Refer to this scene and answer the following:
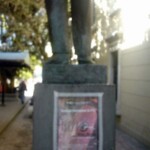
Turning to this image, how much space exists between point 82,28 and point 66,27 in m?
0.20

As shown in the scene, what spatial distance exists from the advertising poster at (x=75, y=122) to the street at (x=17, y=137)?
6553 mm

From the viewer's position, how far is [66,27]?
594cm

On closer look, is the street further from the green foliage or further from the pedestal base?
the pedestal base

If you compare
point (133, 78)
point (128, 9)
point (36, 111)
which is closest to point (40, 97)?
point (36, 111)

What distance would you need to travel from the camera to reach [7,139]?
13.7 m

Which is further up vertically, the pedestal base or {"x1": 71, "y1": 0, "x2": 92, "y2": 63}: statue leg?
{"x1": 71, "y1": 0, "x2": 92, "y2": 63}: statue leg

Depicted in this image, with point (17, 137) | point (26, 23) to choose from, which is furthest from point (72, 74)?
point (26, 23)

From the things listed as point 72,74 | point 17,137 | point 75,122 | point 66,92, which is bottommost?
point 17,137

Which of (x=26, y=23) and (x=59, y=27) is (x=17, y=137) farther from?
(x=26, y=23)

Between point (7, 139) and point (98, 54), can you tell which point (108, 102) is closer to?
point (7, 139)

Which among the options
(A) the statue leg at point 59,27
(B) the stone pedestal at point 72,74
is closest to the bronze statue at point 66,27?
(A) the statue leg at point 59,27

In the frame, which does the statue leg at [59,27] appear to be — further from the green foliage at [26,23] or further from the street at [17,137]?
the green foliage at [26,23]

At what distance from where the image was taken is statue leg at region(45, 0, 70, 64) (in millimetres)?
5832

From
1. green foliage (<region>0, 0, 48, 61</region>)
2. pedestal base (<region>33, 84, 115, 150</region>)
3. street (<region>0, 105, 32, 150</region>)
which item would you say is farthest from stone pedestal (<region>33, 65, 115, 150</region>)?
green foliage (<region>0, 0, 48, 61</region>)
